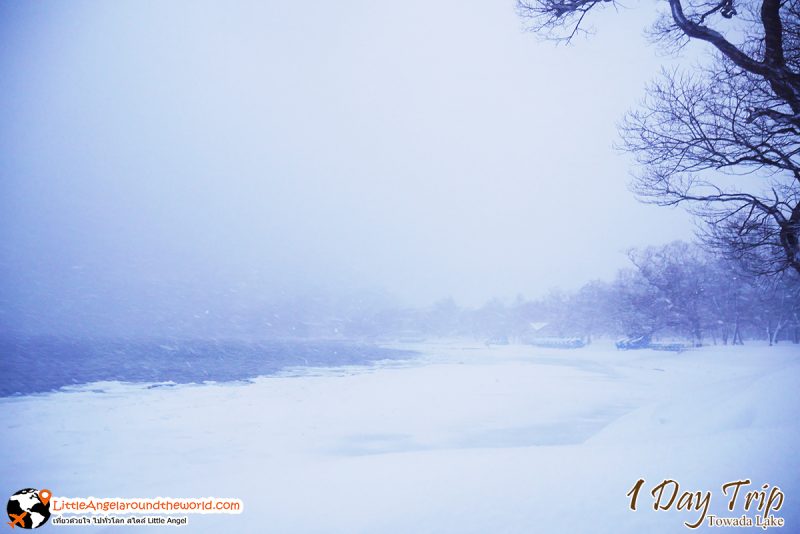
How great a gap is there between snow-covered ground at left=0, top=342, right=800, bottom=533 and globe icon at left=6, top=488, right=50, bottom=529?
35 cm

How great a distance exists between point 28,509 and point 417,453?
19.6ft

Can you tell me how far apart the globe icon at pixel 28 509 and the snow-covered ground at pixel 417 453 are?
1.14 ft

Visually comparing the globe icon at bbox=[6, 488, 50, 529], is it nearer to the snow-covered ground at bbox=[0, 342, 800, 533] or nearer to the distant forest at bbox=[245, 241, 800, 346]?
the snow-covered ground at bbox=[0, 342, 800, 533]

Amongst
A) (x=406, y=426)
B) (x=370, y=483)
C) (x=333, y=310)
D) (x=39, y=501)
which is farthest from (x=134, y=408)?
(x=333, y=310)

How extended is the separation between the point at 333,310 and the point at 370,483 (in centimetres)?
14894

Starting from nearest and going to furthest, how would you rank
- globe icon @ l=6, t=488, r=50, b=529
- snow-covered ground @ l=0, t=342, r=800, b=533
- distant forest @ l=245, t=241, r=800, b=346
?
snow-covered ground @ l=0, t=342, r=800, b=533, globe icon @ l=6, t=488, r=50, b=529, distant forest @ l=245, t=241, r=800, b=346

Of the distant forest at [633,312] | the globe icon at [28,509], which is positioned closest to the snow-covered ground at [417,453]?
the globe icon at [28,509]

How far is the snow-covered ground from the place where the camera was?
14.1 feet

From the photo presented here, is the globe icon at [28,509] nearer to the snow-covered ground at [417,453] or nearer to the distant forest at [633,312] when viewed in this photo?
the snow-covered ground at [417,453]

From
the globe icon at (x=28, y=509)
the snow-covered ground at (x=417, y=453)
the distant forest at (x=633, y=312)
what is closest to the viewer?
the snow-covered ground at (x=417, y=453)

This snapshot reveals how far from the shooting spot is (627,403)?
14.4m

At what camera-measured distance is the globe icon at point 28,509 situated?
568 centimetres

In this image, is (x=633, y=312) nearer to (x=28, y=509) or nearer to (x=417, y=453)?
(x=417, y=453)

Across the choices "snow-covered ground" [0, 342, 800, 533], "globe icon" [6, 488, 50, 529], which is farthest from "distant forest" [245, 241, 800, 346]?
"globe icon" [6, 488, 50, 529]
